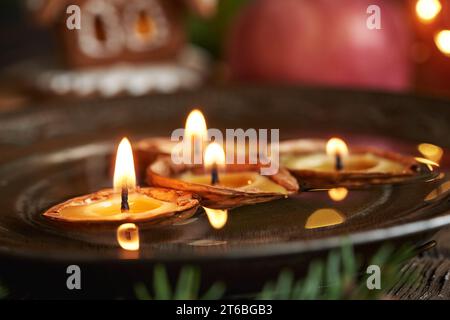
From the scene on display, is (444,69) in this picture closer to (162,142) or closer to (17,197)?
(162,142)

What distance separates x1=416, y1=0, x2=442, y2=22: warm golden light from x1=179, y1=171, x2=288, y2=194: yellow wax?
399mm

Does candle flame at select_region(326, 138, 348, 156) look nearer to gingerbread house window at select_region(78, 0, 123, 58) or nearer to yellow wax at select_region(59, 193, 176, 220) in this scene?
yellow wax at select_region(59, 193, 176, 220)

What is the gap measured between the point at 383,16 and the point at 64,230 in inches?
28.0

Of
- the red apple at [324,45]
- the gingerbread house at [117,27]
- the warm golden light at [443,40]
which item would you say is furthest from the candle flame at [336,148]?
the gingerbread house at [117,27]

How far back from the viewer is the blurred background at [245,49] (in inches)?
42.3

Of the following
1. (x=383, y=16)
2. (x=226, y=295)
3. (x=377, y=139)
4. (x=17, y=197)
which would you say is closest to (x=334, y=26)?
(x=383, y=16)

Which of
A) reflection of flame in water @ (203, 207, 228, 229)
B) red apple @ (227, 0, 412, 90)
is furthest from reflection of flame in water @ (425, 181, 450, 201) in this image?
red apple @ (227, 0, 412, 90)

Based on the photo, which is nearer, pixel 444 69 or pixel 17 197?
pixel 17 197

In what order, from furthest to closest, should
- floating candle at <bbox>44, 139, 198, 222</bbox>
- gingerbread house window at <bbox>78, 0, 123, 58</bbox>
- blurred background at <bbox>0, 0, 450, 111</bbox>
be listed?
gingerbread house window at <bbox>78, 0, 123, 58</bbox> < blurred background at <bbox>0, 0, 450, 111</bbox> < floating candle at <bbox>44, 139, 198, 222</bbox>

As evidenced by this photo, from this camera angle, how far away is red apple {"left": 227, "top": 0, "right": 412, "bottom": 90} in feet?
3.59

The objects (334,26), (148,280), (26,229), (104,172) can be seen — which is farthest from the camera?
(334,26)

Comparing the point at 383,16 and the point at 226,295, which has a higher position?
the point at 383,16

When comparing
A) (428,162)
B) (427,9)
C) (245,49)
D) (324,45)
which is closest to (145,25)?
(245,49)

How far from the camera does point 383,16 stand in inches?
44.7
